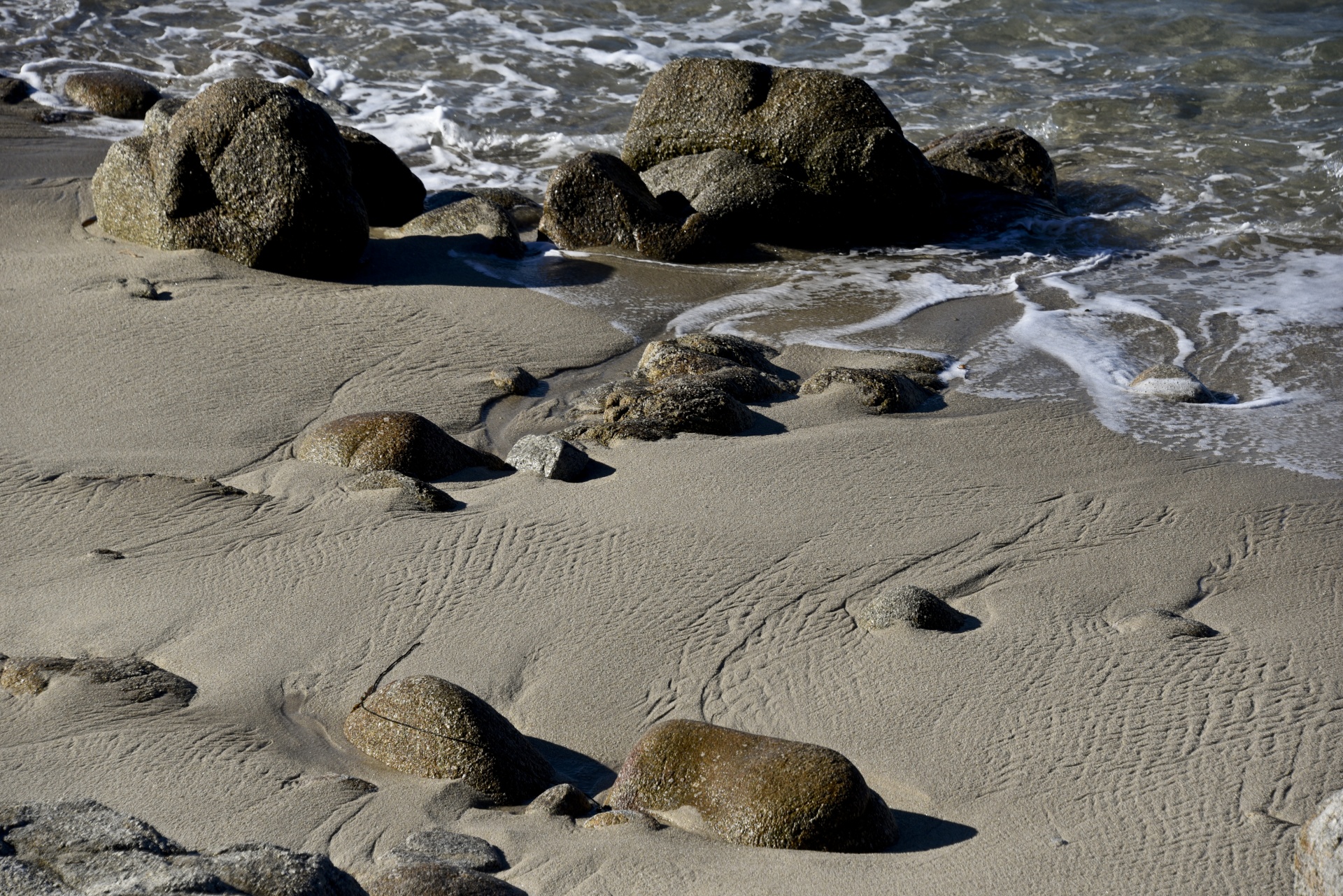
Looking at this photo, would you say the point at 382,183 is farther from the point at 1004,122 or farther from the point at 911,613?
the point at 911,613

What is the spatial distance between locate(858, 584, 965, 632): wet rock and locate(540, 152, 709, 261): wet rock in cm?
432

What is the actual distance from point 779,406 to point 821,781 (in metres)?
2.78

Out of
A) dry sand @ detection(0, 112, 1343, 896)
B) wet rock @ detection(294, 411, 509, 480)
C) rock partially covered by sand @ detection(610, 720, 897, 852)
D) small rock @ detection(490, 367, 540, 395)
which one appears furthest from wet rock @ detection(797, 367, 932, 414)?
rock partially covered by sand @ detection(610, 720, 897, 852)

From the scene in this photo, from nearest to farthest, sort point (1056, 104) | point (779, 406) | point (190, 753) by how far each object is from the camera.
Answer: point (190, 753)
point (779, 406)
point (1056, 104)

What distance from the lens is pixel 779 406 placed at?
520 cm

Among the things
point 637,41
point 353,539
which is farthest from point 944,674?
point 637,41

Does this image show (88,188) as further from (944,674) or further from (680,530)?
(944,674)

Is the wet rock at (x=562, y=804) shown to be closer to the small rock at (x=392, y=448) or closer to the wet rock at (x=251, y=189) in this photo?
the small rock at (x=392, y=448)

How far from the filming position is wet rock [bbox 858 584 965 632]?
3.51 m

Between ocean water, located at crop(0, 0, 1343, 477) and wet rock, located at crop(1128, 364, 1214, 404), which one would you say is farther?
ocean water, located at crop(0, 0, 1343, 477)

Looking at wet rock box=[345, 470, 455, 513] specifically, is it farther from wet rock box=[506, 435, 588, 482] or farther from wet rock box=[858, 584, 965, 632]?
wet rock box=[858, 584, 965, 632]

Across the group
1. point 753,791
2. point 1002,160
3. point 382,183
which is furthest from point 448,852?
point 1002,160

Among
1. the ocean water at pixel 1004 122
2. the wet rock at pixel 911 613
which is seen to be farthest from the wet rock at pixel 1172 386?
the wet rock at pixel 911 613

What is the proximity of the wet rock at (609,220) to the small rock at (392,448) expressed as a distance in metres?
3.28
